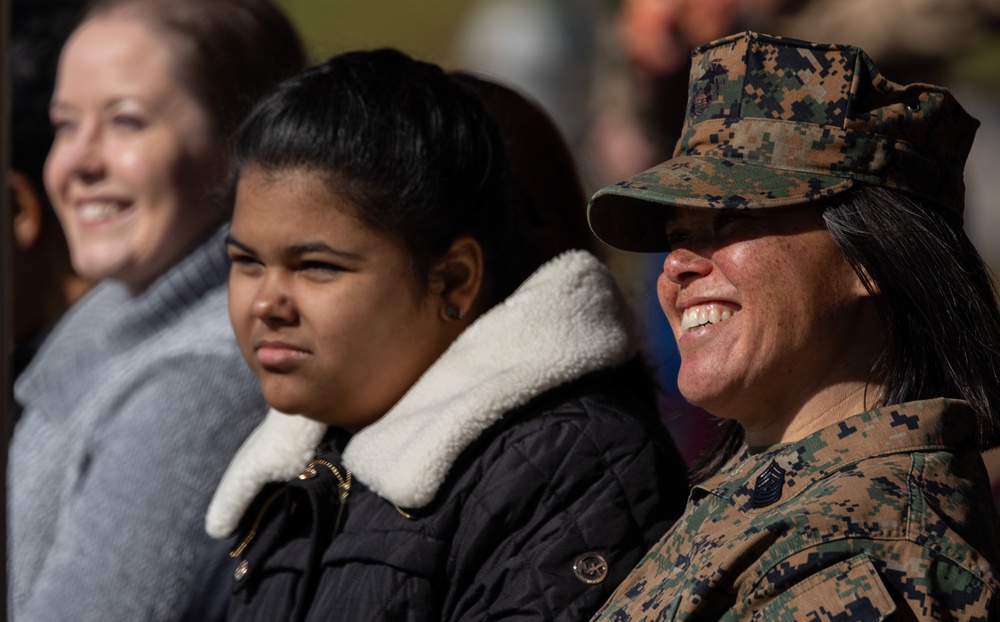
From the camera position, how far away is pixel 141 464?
2.69m

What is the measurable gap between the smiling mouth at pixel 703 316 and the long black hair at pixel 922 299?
161 mm

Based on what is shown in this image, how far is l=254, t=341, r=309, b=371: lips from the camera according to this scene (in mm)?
2146

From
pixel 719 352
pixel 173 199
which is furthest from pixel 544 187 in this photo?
pixel 173 199

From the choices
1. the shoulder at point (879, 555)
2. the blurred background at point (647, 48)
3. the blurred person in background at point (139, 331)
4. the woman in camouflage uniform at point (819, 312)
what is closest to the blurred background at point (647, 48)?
the blurred background at point (647, 48)

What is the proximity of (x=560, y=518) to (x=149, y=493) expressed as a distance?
1033mm

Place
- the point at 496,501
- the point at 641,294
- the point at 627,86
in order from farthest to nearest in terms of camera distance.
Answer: the point at 627,86 → the point at 641,294 → the point at 496,501

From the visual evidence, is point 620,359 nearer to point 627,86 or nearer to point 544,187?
point 544,187

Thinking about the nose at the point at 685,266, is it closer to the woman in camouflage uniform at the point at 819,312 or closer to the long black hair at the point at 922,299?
the woman in camouflage uniform at the point at 819,312

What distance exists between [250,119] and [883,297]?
3.75 feet

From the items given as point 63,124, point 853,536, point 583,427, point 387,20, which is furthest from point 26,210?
point 853,536

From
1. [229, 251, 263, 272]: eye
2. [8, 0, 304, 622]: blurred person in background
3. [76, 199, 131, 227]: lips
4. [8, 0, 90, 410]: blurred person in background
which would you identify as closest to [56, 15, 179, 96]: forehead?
[8, 0, 304, 622]: blurred person in background

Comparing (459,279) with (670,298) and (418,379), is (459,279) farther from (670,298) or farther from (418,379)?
(670,298)

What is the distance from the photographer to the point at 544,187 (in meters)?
2.43

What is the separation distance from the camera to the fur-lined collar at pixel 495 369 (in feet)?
6.69
